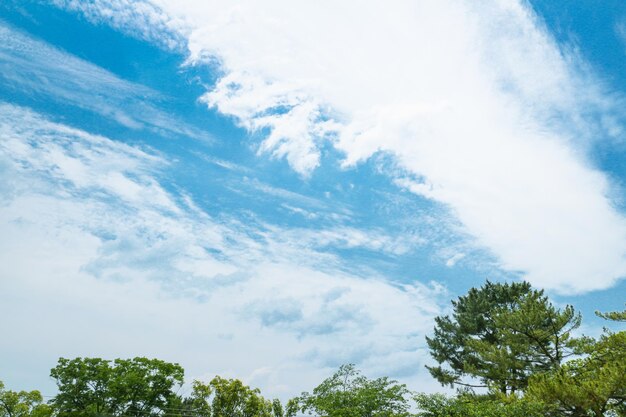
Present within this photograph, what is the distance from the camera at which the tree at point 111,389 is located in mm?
40250

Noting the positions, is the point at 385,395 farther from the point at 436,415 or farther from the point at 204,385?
the point at 204,385

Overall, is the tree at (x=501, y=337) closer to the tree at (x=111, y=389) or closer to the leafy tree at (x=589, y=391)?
the leafy tree at (x=589, y=391)

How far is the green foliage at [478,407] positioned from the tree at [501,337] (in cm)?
227

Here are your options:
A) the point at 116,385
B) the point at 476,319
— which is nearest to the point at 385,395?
the point at 476,319

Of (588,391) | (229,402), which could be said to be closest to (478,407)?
(588,391)

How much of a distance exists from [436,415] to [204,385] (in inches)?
1009

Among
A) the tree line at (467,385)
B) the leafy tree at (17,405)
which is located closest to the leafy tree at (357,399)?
the tree line at (467,385)

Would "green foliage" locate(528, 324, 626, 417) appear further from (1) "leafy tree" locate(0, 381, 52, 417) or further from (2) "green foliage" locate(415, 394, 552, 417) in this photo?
(1) "leafy tree" locate(0, 381, 52, 417)

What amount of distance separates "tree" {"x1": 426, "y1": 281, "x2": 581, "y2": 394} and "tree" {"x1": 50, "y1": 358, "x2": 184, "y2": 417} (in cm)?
2408

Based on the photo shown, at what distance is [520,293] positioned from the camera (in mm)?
35156

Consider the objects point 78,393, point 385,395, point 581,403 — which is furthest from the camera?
point 78,393

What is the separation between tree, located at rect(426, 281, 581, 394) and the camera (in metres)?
28.8

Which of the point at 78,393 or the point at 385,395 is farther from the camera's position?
the point at 78,393

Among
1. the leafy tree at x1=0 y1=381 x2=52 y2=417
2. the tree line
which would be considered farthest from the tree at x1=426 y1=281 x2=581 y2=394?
the leafy tree at x1=0 y1=381 x2=52 y2=417
